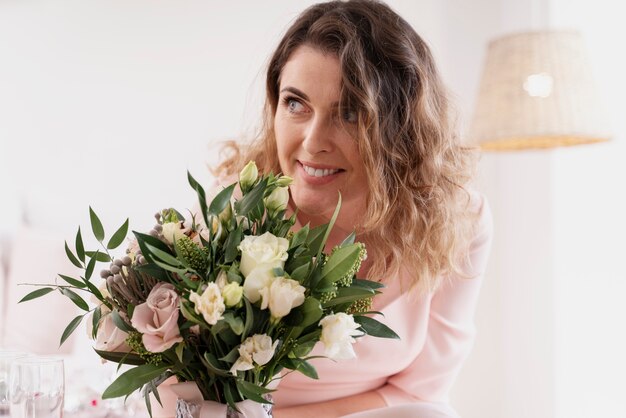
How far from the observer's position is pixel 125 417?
1.81 m

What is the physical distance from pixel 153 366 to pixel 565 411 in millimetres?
2598

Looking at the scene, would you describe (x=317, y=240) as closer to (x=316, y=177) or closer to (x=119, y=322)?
(x=119, y=322)

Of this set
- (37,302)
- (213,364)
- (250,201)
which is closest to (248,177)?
(250,201)

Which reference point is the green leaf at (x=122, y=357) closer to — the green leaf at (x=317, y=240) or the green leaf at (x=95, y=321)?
the green leaf at (x=95, y=321)

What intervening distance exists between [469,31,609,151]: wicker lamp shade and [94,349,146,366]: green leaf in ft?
5.22

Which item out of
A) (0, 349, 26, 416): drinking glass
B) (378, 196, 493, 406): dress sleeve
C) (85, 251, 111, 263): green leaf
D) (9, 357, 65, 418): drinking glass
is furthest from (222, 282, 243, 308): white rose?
(378, 196, 493, 406): dress sleeve

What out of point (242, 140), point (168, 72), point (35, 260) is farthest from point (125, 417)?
point (168, 72)

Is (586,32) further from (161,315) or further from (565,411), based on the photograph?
(161,315)

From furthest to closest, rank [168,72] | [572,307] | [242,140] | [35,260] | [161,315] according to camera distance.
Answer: [168,72]
[572,307]
[35,260]
[242,140]
[161,315]

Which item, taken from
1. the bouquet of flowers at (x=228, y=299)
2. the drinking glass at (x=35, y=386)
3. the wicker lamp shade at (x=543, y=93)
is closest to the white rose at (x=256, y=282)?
the bouquet of flowers at (x=228, y=299)

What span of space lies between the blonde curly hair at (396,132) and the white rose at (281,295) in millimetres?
587

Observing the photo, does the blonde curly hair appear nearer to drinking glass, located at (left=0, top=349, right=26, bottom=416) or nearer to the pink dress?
the pink dress

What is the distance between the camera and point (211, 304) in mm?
965

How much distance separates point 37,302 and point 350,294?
219 centimetres
